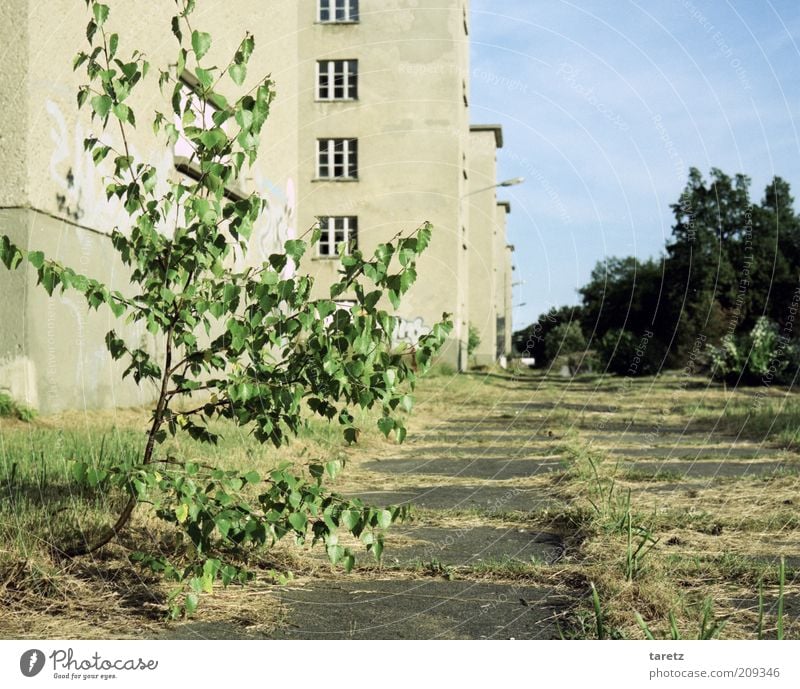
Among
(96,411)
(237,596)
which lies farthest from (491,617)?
(96,411)

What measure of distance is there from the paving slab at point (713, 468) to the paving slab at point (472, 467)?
0.73 meters

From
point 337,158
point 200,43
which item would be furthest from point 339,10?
point 200,43

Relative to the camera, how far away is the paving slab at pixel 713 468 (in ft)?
24.1

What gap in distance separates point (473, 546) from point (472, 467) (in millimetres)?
3484

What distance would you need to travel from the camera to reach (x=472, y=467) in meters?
8.16

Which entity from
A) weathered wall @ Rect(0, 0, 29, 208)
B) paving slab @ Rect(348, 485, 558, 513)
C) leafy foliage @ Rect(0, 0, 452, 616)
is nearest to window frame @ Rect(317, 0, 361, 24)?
weathered wall @ Rect(0, 0, 29, 208)

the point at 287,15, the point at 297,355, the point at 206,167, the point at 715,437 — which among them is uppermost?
the point at 287,15

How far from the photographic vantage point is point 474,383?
25.7 m

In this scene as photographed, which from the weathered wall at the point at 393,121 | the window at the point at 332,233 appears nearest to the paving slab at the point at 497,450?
the window at the point at 332,233

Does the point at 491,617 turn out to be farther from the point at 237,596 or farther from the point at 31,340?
the point at 31,340

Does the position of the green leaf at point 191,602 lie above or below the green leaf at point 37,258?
below

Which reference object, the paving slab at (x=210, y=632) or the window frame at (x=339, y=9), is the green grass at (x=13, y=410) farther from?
the window frame at (x=339, y=9)

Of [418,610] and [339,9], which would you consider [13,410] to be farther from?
[339,9]

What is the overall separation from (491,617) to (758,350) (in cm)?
2079
